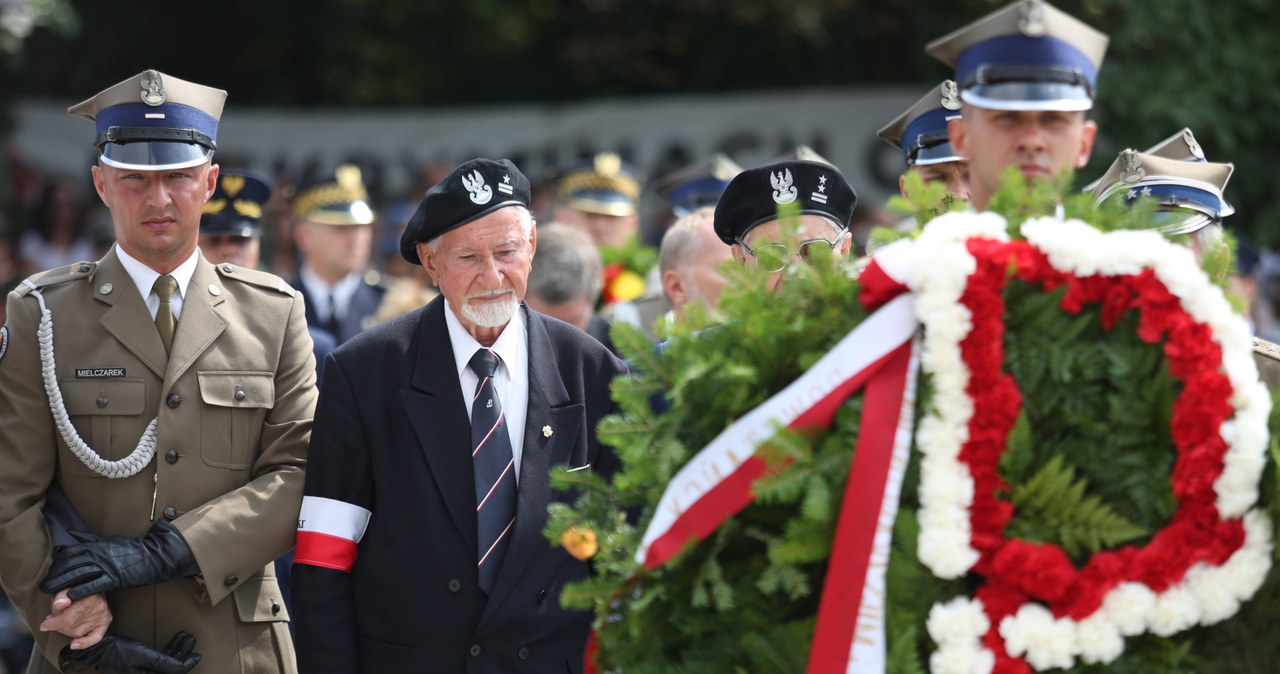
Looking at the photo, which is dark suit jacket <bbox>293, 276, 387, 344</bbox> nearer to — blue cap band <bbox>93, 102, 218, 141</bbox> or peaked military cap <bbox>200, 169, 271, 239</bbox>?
peaked military cap <bbox>200, 169, 271, 239</bbox>

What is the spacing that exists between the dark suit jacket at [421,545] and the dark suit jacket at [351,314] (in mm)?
3888

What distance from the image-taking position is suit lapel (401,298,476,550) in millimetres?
3572

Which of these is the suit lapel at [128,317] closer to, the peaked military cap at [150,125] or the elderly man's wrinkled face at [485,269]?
the peaked military cap at [150,125]

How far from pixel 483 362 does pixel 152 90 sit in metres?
1.17

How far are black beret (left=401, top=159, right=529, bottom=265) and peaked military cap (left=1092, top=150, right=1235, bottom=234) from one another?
5.27 feet

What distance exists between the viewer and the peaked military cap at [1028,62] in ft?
9.59

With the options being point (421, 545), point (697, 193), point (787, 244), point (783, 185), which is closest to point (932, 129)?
point (783, 185)

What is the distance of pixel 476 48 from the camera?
14.3m

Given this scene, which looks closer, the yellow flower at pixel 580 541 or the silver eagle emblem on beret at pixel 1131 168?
the yellow flower at pixel 580 541

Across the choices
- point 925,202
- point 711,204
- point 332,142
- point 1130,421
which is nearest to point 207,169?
point 925,202

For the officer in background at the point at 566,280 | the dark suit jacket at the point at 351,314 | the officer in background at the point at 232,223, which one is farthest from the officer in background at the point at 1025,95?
the dark suit jacket at the point at 351,314

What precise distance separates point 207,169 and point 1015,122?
220 cm

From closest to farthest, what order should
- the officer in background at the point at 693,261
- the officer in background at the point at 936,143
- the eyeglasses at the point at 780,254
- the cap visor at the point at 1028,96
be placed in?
the eyeglasses at the point at 780,254
the cap visor at the point at 1028,96
the officer in background at the point at 936,143
the officer in background at the point at 693,261

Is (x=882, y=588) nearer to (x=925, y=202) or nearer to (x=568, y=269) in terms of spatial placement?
(x=925, y=202)
